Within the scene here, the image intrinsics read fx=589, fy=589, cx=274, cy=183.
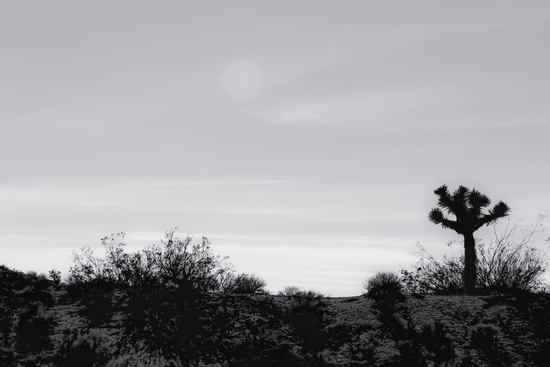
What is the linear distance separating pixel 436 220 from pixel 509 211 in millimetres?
4010

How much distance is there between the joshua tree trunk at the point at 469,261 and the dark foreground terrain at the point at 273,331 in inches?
604

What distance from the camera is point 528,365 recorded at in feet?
45.2

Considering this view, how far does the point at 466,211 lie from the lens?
33.2m

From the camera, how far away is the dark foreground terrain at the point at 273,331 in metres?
13.6

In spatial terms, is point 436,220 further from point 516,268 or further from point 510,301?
point 510,301

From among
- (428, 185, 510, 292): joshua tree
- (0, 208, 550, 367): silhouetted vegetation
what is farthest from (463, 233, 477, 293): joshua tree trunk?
(0, 208, 550, 367): silhouetted vegetation

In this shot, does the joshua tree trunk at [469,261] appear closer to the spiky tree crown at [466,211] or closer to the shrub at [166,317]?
the spiky tree crown at [466,211]

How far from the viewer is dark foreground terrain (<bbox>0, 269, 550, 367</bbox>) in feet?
44.7

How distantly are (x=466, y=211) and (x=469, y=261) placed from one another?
9.32 ft

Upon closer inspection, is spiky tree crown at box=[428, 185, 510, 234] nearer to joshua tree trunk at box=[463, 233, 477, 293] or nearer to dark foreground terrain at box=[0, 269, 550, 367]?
joshua tree trunk at box=[463, 233, 477, 293]

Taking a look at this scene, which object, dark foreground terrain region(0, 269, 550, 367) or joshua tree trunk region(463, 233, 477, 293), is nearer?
dark foreground terrain region(0, 269, 550, 367)

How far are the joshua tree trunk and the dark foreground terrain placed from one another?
15340 millimetres

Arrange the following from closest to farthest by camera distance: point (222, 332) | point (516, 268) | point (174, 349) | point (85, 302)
→ point (174, 349) → point (222, 332) → point (85, 302) → point (516, 268)

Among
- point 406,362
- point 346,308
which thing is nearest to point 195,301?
point 346,308
